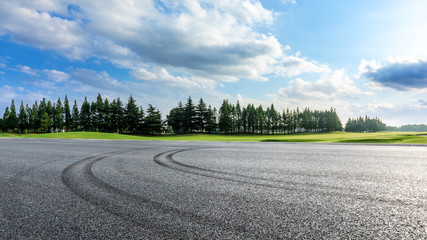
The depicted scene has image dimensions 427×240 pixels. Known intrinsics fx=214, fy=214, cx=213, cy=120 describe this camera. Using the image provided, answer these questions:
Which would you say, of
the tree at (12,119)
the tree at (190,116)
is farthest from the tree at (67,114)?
the tree at (190,116)

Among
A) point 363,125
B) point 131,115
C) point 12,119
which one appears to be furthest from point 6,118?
point 363,125

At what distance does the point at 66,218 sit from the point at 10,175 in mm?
4491

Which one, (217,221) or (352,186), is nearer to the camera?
(217,221)

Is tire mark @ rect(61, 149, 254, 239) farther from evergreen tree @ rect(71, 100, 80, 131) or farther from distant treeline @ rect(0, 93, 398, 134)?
evergreen tree @ rect(71, 100, 80, 131)

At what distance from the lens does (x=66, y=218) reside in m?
2.89

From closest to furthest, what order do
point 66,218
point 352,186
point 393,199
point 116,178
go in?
point 66,218, point 393,199, point 352,186, point 116,178

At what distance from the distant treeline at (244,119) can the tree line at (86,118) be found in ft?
35.1

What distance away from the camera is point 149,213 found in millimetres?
2961

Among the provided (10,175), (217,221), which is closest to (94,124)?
(10,175)

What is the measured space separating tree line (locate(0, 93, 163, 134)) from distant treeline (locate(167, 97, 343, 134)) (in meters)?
10.7

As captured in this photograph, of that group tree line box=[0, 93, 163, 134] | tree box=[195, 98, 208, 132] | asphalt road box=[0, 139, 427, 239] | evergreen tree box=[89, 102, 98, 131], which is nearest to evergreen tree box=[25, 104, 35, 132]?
tree line box=[0, 93, 163, 134]

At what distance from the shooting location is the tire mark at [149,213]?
2.45m

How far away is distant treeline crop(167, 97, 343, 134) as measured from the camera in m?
82.1

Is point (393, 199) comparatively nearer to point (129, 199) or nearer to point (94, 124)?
point (129, 199)
